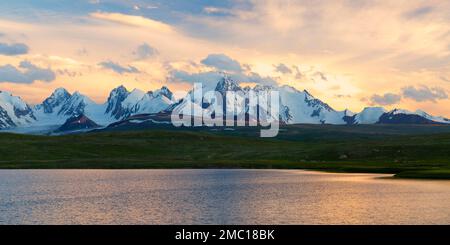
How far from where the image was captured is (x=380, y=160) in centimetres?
17325

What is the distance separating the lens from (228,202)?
7481 cm

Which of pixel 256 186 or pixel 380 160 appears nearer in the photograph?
pixel 256 186

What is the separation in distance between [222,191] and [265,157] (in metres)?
109

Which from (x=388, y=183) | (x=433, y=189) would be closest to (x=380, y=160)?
(x=388, y=183)

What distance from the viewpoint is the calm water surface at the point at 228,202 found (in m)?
60.2

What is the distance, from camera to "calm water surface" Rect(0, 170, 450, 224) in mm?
60219

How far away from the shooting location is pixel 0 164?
6732 inches
